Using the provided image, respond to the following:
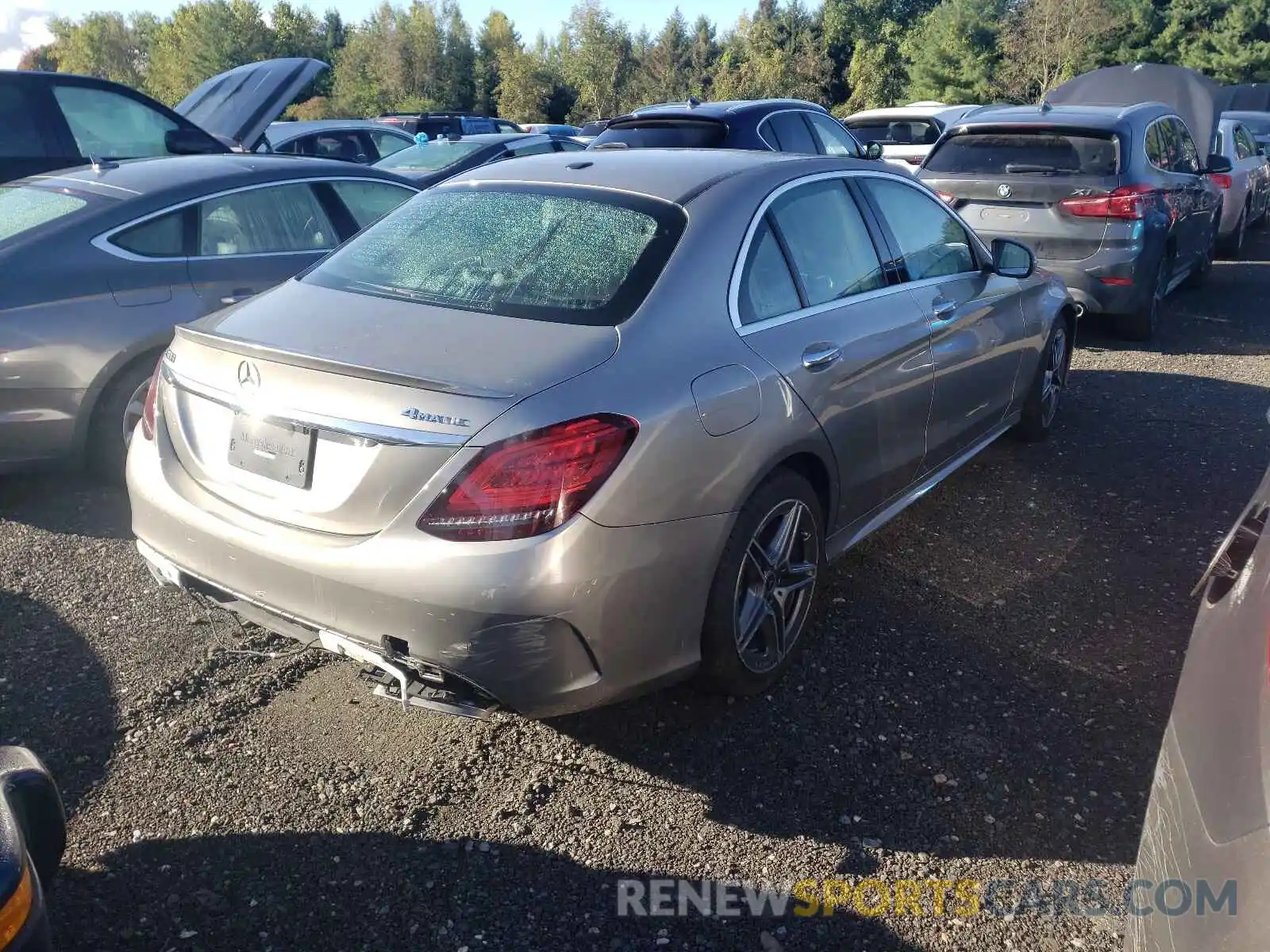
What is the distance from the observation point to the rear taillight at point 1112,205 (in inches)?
287

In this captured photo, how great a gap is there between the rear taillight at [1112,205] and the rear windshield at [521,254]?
510cm

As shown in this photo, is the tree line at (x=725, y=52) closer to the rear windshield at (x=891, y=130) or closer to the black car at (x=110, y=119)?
the rear windshield at (x=891, y=130)

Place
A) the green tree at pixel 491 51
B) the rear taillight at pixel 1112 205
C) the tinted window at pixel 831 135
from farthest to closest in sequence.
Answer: the green tree at pixel 491 51
the tinted window at pixel 831 135
the rear taillight at pixel 1112 205

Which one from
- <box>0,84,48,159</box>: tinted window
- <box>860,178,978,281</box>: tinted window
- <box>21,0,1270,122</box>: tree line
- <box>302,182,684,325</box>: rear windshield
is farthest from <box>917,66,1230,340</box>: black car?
<box>21,0,1270,122</box>: tree line

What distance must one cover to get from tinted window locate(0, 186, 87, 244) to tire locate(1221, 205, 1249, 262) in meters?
11.6

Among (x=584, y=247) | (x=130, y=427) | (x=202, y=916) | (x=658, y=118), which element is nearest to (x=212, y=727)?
(x=202, y=916)

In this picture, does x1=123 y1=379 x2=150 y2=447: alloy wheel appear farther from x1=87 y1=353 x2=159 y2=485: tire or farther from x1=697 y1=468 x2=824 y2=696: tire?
x1=697 y1=468 x2=824 y2=696: tire

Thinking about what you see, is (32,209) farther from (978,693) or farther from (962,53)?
(962,53)

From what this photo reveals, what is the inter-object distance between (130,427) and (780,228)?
311 centimetres

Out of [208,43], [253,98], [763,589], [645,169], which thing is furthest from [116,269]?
[208,43]

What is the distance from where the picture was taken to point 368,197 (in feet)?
19.7

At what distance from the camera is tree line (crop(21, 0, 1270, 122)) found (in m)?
41.7

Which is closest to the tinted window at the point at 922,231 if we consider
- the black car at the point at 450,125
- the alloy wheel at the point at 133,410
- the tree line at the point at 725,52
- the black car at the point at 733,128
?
the alloy wheel at the point at 133,410

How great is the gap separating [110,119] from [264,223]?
3335 millimetres
